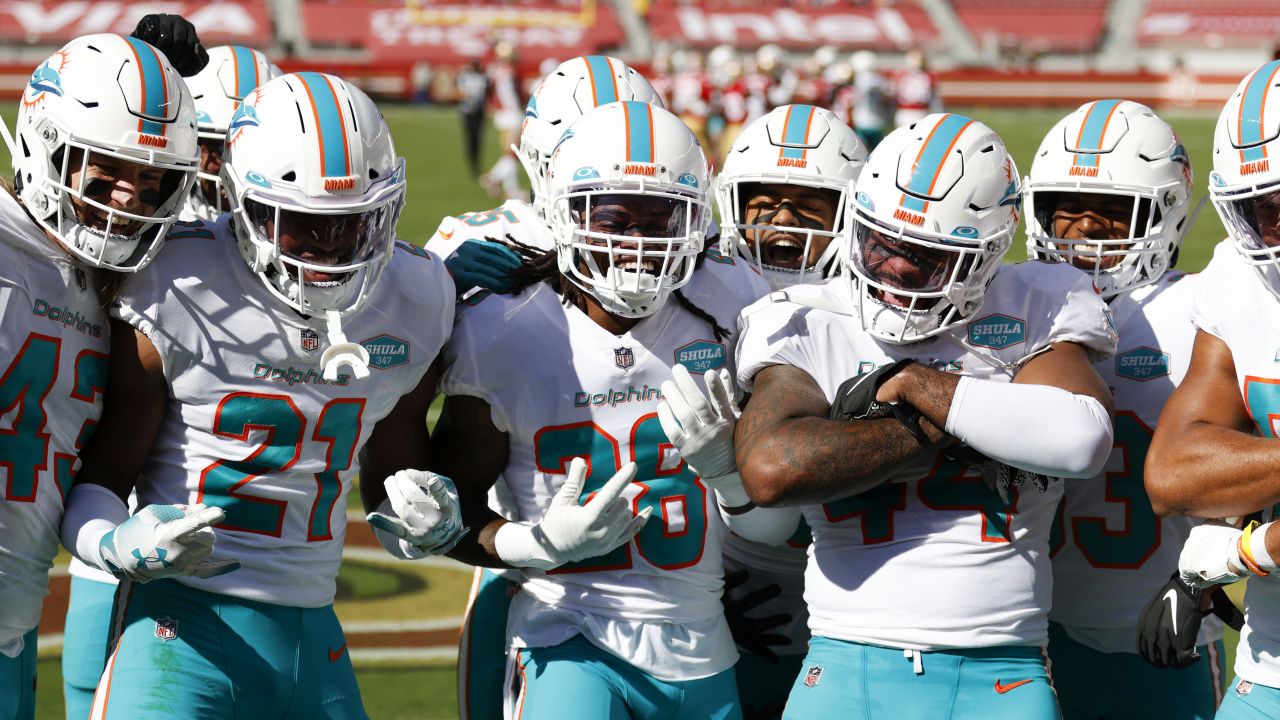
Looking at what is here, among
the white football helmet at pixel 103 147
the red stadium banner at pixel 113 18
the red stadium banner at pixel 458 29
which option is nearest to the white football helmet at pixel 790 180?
the white football helmet at pixel 103 147

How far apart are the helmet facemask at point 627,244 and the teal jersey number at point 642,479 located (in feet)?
0.94

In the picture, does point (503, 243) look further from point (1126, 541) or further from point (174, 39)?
point (1126, 541)

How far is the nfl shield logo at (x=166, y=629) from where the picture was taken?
318 centimetres

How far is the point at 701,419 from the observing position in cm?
312

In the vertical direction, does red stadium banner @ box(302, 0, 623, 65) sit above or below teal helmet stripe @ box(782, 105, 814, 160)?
below

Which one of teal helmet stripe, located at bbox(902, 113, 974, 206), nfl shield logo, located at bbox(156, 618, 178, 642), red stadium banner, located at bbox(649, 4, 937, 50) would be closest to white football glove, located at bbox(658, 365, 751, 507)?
teal helmet stripe, located at bbox(902, 113, 974, 206)

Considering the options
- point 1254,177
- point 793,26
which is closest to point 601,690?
point 1254,177

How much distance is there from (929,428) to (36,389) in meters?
1.81

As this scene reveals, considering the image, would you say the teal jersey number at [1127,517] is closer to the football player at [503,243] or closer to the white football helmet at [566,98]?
the football player at [503,243]

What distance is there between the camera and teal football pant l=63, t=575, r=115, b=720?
3.92 m

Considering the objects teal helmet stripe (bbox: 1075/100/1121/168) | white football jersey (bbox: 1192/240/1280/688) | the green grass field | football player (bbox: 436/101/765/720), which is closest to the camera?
white football jersey (bbox: 1192/240/1280/688)

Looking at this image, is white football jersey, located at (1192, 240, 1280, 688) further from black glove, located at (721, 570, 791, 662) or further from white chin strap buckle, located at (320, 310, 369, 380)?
white chin strap buckle, located at (320, 310, 369, 380)

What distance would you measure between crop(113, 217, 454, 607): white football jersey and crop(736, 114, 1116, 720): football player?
31.6 inches

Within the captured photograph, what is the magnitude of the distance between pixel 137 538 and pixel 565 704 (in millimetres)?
973
